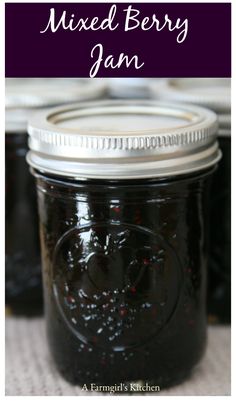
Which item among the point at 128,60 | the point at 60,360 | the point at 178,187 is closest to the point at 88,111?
the point at 128,60

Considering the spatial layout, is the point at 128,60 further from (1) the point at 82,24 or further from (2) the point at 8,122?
(2) the point at 8,122

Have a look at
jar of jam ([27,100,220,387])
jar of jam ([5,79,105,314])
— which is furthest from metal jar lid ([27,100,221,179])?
jar of jam ([5,79,105,314])

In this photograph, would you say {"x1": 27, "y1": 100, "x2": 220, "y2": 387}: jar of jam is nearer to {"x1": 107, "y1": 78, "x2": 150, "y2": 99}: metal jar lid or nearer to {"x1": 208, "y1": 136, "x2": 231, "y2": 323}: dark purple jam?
{"x1": 208, "y1": 136, "x2": 231, "y2": 323}: dark purple jam

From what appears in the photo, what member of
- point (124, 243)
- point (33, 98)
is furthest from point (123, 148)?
point (33, 98)

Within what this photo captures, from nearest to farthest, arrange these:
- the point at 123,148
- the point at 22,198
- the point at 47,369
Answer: the point at 123,148 < the point at 47,369 < the point at 22,198

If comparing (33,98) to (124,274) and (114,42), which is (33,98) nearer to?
(114,42)
